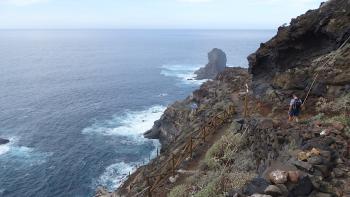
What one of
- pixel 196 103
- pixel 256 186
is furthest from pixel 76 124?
pixel 256 186

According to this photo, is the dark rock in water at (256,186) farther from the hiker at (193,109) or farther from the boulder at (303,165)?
the hiker at (193,109)

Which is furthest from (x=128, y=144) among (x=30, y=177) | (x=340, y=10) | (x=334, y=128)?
(x=334, y=128)

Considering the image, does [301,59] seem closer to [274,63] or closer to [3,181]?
[274,63]

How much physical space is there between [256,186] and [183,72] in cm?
14114

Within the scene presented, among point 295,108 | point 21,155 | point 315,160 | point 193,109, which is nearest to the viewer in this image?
point 315,160

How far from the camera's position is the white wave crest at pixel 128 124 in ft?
246

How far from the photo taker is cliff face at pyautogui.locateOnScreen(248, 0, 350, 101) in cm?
2477

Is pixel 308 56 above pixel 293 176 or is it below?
above

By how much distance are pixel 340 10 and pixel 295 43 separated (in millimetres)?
4001

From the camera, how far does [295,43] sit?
99.6ft

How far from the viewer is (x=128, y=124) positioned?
79.9 metres

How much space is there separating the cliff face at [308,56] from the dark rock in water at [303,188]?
12.3 m

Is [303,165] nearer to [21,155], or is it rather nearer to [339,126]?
[339,126]

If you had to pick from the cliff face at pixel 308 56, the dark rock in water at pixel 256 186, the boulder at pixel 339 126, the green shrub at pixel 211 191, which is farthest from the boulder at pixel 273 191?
the cliff face at pixel 308 56
